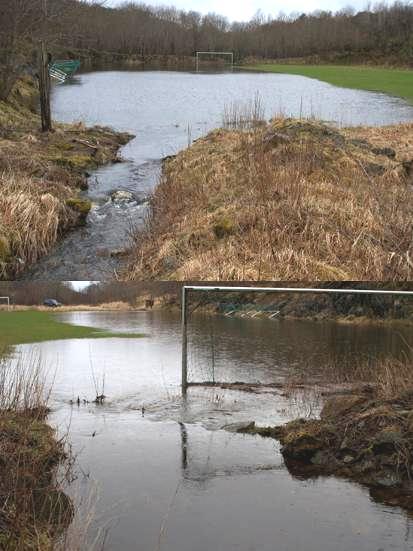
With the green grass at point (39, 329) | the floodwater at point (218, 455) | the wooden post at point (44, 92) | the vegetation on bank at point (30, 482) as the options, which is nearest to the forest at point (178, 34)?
the wooden post at point (44, 92)

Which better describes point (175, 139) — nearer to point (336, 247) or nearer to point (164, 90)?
point (336, 247)

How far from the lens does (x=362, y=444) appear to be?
701 centimetres

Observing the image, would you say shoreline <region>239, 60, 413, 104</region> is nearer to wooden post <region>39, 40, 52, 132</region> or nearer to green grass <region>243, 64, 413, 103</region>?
green grass <region>243, 64, 413, 103</region>

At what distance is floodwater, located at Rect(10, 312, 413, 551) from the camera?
5660 mm

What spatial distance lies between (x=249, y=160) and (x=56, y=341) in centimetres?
817

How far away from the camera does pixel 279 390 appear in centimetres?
1080

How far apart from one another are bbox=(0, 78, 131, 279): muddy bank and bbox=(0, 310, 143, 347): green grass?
4.51 meters

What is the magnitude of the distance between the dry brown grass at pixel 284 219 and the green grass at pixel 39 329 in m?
6.82

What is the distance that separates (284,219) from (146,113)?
2457cm

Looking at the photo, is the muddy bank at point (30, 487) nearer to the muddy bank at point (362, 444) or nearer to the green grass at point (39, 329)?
the muddy bank at point (362, 444)

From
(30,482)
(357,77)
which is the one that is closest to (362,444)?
(30,482)

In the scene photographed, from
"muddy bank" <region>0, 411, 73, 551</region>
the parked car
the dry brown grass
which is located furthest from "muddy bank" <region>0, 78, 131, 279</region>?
"muddy bank" <region>0, 411, 73, 551</region>

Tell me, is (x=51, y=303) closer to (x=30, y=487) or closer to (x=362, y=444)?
(x=362, y=444)

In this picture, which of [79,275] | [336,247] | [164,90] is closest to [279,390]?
[336,247]
